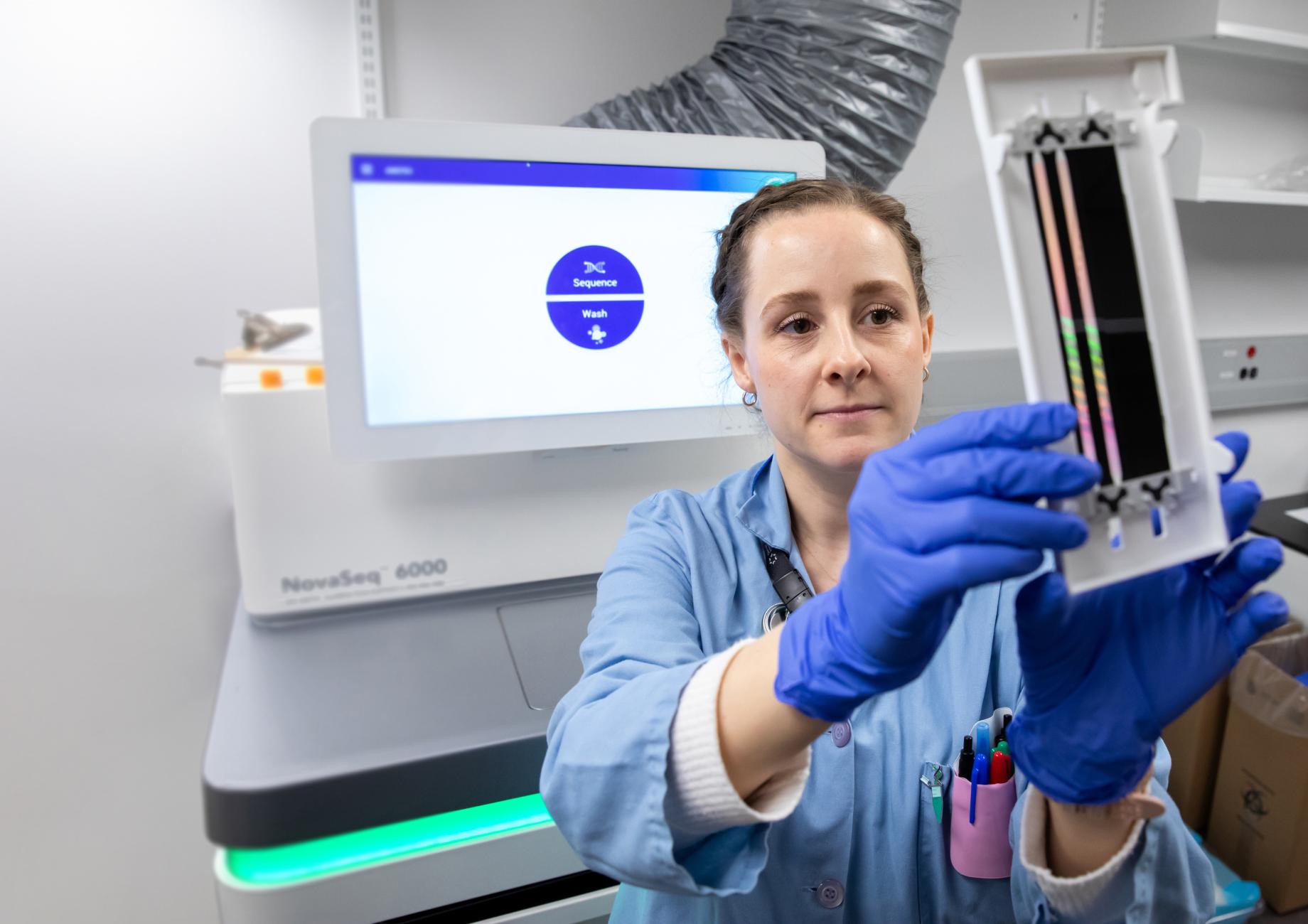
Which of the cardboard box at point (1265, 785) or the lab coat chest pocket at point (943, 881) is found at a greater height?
the lab coat chest pocket at point (943, 881)

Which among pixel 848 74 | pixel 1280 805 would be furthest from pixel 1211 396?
pixel 848 74

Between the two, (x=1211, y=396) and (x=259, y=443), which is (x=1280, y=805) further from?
(x=259, y=443)

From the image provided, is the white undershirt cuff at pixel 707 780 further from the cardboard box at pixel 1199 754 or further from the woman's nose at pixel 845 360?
the cardboard box at pixel 1199 754

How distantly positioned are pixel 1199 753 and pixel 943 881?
1.35 metres

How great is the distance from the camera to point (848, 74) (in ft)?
4.33

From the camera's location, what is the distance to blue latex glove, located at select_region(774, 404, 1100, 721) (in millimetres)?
503

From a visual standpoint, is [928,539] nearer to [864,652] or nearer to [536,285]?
[864,652]

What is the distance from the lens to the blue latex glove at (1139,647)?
0.57 m

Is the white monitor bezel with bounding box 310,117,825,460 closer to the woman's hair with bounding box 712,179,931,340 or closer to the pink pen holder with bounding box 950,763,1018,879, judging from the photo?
the woman's hair with bounding box 712,179,931,340

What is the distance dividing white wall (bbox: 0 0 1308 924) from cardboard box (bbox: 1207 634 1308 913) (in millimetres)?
1667

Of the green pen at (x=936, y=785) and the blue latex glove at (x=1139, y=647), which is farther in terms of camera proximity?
the green pen at (x=936, y=785)

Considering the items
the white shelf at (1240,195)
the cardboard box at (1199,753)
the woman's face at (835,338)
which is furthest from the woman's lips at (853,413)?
the cardboard box at (1199,753)

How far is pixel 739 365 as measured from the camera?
98cm

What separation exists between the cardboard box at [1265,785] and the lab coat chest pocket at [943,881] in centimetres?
117
